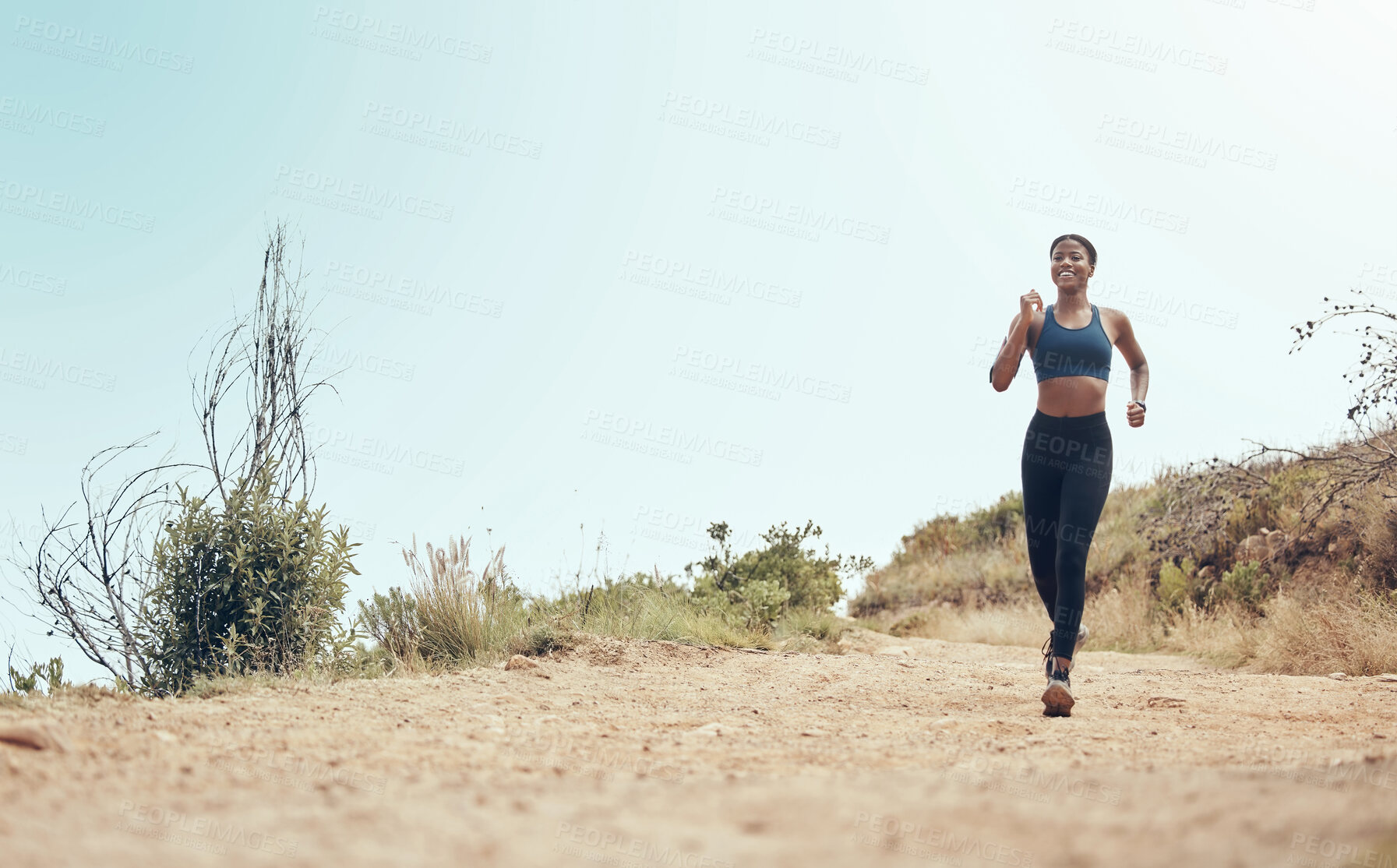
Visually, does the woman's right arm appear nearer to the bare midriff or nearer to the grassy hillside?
the bare midriff

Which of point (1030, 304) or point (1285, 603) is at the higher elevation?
point (1030, 304)

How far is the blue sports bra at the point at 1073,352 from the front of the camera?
18.3 feet

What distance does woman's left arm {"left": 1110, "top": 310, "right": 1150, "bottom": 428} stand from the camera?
5.93m

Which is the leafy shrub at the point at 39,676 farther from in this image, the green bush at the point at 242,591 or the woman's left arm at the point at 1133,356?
the woman's left arm at the point at 1133,356

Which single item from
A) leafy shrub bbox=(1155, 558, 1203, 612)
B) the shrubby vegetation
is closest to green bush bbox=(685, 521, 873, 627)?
the shrubby vegetation

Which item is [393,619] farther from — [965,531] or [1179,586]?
[965,531]

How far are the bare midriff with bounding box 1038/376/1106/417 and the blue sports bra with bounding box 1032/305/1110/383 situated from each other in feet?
0.11

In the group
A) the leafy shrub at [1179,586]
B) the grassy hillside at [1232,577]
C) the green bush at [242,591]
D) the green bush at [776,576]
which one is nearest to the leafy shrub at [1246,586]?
the grassy hillside at [1232,577]

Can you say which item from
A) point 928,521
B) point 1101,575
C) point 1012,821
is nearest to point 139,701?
point 1012,821

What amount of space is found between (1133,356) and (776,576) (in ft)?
21.8

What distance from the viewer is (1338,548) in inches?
406

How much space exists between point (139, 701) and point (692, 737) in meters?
2.88

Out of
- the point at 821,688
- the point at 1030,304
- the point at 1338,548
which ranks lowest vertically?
the point at 821,688

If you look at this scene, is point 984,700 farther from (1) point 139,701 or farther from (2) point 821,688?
(1) point 139,701
